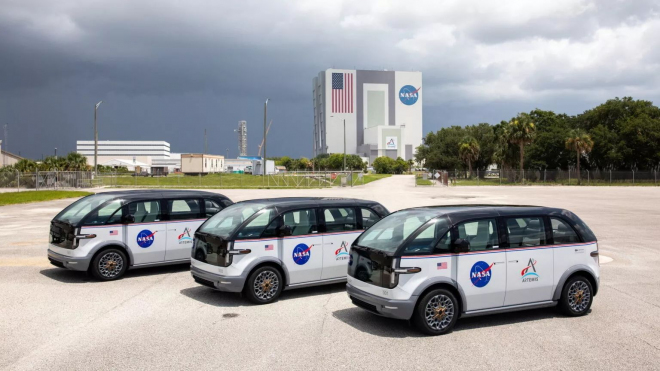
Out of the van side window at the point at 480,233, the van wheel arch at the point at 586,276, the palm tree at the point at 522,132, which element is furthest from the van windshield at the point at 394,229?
the palm tree at the point at 522,132

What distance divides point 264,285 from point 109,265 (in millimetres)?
3572

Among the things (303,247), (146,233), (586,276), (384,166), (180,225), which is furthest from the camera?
(384,166)

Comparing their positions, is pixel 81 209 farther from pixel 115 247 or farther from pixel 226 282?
pixel 226 282

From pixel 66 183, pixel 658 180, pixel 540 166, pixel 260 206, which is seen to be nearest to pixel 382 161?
pixel 540 166

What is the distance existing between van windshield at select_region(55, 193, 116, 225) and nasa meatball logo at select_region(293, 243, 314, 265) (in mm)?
4115

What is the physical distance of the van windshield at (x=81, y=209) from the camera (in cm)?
1031

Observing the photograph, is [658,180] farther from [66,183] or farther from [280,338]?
[280,338]

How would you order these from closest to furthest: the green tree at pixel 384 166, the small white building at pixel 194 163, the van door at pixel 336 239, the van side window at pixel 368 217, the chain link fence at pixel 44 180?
the van door at pixel 336 239
the van side window at pixel 368 217
the chain link fence at pixel 44 180
the small white building at pixel 194 163
the green tree at pixel 384 166

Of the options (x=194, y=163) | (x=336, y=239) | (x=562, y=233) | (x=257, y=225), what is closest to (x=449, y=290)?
(x=562, y=233)

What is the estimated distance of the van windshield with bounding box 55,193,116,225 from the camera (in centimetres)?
1031

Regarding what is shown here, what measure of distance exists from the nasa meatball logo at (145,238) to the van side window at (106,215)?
491 mm

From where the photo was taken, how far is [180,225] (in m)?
10.7

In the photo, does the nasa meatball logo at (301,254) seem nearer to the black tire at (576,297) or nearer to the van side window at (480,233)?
the van side window at (480,233)

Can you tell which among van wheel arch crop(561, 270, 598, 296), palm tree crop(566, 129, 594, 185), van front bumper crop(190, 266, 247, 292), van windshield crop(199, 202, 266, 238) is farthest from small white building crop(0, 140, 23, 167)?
van wheel arch crop(561, 270, 598, 296)
